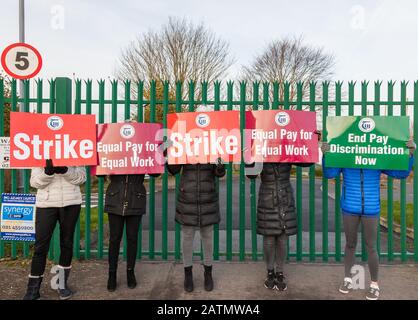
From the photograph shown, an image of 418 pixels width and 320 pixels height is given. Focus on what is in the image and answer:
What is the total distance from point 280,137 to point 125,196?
187 cm

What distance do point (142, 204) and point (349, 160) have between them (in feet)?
7.80

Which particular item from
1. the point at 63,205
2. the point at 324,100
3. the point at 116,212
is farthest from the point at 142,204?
the point at 324,100

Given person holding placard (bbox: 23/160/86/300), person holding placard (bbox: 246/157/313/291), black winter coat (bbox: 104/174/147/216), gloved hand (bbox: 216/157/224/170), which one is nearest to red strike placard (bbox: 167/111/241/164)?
gloved hand (bbox: 216/157/224/170)

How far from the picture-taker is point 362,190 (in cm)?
347

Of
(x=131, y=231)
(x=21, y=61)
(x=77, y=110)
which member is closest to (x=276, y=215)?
(x=131, y=231)

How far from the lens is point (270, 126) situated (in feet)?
12.3

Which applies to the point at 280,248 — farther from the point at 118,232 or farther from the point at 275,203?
the point at 118,232

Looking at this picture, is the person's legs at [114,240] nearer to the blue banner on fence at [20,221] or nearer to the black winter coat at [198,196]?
the black winter coat at [198,196]

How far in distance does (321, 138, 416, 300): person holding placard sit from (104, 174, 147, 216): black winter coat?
228 centimetres

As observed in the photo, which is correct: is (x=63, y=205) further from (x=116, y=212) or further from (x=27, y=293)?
(x=27, y=293)

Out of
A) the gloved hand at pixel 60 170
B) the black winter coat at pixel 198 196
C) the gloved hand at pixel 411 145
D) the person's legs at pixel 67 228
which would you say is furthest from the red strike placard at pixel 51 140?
the gloved hand at pixel 411 145

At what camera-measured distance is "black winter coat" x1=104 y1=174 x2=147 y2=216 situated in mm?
3520

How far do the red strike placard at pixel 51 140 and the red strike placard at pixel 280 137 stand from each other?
182 cm

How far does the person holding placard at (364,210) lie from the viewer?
11.3 ft
